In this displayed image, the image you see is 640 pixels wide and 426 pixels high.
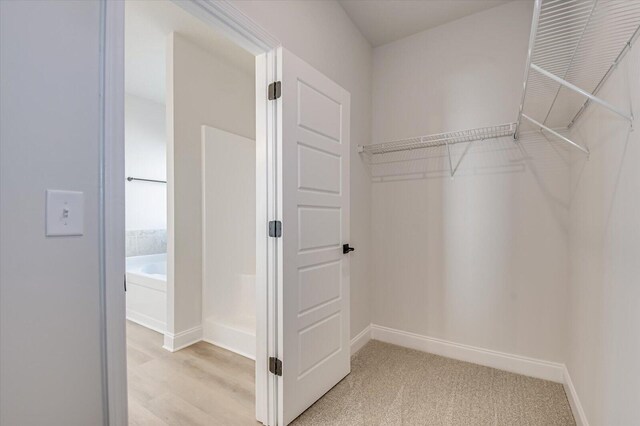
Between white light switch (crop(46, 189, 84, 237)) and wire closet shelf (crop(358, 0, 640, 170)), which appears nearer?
white light switch (crop(46, 189, 84, 237))

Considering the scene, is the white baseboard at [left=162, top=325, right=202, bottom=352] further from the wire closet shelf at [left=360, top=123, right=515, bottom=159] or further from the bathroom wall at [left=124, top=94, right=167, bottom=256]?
the wire closet shelf at [left=360, top=123, right=515, bottom=159]

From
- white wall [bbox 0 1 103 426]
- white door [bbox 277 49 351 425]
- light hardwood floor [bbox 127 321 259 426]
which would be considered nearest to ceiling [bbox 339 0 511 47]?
white door [bbox 277 49 351 425]

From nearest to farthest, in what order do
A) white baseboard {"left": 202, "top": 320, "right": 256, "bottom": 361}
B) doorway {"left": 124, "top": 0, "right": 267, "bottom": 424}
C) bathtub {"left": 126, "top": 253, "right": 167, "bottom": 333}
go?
doorway {"left": 124, "top": 0, "right": 267, "bottom": 424} → white baseboard {"left": 202, "top": 320, "right": 256, "bottom": 361} → bathtub {"left": 126, "top": 253, "right": 167, "bottom": 333}

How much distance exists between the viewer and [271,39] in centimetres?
162

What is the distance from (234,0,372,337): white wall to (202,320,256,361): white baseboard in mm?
861

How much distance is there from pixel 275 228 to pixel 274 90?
0.77 m

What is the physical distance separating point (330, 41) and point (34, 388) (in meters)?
2.38

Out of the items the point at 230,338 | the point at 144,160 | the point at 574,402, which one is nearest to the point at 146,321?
the point at 230,338

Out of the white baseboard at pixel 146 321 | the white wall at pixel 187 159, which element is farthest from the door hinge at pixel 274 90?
the white baseboard at pixel 146 321

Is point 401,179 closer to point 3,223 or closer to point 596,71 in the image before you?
point 596,71

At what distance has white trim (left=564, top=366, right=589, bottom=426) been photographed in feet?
5.17

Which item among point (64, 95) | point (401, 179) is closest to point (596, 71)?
point (401, 179)

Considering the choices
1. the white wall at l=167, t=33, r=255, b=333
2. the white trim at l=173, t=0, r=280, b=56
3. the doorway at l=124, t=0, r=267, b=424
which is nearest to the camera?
the white trim at l=173, t=0, r=280, b=56

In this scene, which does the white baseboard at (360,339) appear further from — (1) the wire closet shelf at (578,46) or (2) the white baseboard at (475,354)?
(1) the wire closet shelf at (578,46)
